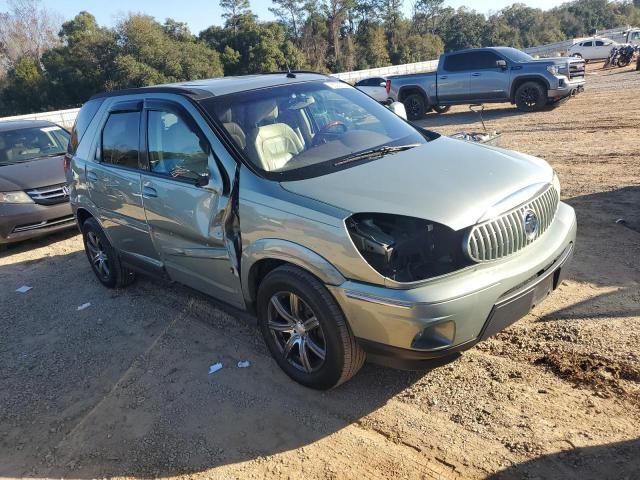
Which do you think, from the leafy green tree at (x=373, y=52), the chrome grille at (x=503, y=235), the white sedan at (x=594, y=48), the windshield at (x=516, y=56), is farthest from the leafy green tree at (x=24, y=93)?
the chrome grille at (x=503, y=235)

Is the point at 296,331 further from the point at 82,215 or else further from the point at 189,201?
the point at 82,215

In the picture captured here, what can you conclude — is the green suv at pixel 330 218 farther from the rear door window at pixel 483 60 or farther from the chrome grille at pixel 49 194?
the rear door window at pixel 483 60

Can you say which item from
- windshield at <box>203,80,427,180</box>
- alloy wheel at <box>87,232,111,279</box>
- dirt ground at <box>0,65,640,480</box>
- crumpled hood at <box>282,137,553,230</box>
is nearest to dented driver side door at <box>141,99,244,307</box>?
windshield at <box>203,80,427,180</box>

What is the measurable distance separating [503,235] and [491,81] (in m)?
13.3

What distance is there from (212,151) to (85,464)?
2.09 metres

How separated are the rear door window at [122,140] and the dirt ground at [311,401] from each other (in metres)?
1.29

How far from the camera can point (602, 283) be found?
4352 millimetres

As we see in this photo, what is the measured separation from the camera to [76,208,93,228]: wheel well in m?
5.57

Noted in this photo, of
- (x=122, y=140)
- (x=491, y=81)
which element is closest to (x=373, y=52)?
(x=491, y=81)

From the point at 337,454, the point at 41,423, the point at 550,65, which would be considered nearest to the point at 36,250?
the point at 41,423

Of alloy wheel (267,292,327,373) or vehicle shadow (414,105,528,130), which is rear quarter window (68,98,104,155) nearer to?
alloy wheel (267,292,327,373)

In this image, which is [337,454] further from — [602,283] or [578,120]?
[578,120]

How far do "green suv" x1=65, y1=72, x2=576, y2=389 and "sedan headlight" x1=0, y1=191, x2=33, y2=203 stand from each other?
3.22m

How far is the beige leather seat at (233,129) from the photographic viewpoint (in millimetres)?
3604
